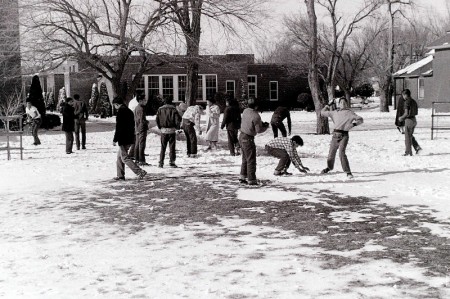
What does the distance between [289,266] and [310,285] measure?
668 mm

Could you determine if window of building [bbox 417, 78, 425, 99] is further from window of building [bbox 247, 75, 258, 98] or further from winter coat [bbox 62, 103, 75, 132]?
winter coat [bbox 62, 103, 75, 132]

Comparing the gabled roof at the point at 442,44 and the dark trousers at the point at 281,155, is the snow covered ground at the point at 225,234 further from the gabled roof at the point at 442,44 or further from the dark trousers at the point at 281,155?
the gabled roof at the point at 442,44

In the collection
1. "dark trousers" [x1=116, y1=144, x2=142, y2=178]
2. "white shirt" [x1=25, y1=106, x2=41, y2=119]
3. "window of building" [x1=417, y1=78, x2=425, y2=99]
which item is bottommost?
"dark trousers" [x1=116, y1=144, x2=142, y2=178]

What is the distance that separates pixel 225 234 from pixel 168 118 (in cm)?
745

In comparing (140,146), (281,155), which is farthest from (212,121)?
(281,155)

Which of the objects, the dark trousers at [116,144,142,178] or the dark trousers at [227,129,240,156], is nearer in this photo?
the dark trousers at [116,144,142,178]

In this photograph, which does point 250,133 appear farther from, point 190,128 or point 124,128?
point 190,128

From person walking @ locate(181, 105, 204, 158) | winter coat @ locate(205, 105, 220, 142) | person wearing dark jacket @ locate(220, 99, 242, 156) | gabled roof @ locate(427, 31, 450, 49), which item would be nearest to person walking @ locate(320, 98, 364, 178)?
person wearing dark jacket @ locate(220, 99, 242, 156)

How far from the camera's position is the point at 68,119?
19438 millimetres

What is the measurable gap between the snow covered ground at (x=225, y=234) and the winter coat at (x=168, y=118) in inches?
41.5

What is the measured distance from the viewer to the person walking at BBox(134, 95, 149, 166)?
1502 cm

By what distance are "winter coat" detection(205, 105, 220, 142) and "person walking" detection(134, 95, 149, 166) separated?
13.7 ft

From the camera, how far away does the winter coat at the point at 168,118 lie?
49.4 feet

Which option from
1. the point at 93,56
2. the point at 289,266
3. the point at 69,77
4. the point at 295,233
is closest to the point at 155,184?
the point at 295,233
